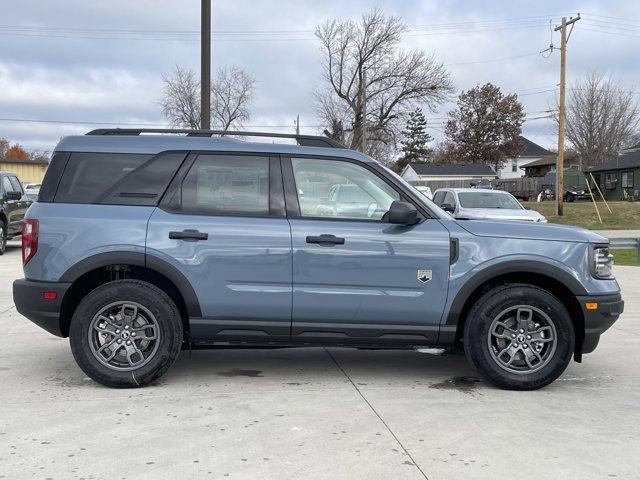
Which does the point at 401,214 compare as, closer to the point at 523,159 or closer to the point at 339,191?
the point at 339,191

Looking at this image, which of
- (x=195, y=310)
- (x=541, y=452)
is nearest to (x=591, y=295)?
(x=541, y=452)

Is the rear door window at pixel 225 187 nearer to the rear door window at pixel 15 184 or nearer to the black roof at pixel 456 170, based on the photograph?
the rear door window at pixel 15 184

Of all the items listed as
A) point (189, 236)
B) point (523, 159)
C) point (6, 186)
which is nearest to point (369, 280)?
point (189, 236)

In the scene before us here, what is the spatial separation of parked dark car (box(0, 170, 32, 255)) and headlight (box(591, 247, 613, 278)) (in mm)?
13095

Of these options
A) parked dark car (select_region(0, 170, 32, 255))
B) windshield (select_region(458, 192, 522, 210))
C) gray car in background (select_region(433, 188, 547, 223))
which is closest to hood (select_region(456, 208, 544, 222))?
gray car in background (select_region(433, 188, 547, 223))

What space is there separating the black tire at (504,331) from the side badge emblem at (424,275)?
1.50 ft

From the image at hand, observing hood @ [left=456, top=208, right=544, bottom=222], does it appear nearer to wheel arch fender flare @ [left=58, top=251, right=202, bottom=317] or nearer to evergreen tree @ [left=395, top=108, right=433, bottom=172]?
wheel arch fender flare @ [left=58, top=251, right=202, bottom=317]

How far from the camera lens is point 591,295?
4906mm

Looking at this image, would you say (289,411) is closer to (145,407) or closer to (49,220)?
(145,407)

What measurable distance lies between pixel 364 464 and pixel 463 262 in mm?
1916

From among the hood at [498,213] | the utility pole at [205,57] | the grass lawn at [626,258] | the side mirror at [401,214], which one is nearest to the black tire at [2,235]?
the utility pole at [205,57]

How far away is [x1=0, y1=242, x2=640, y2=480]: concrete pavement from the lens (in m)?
3.56

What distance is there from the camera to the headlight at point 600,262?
4.96 metres

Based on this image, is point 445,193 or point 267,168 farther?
point 445,193
